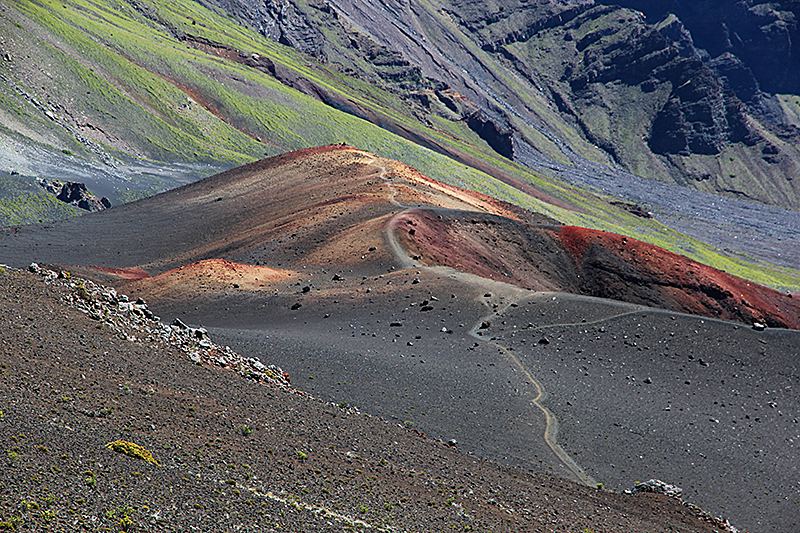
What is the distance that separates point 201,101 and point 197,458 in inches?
3337

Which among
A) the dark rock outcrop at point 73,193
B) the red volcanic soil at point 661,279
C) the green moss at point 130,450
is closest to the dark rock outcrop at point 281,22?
the dark rock outcrop at point 73,193

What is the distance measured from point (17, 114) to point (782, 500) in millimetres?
70403

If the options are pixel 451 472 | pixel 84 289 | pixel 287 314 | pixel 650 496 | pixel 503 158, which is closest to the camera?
pixel 451 472

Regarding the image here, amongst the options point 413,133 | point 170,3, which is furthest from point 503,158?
point 170,3

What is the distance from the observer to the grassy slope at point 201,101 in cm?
7444

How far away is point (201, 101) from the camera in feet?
290

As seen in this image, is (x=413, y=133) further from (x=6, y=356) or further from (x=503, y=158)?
(x=6, y=356)

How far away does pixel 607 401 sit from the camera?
73.9ft

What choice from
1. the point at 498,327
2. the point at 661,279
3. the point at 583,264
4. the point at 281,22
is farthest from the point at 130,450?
the point at 281,22

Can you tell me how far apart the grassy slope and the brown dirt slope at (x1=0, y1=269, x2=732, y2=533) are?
198 feet

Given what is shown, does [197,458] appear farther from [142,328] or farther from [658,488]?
[658,488]

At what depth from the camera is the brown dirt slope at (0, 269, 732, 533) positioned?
946 cm

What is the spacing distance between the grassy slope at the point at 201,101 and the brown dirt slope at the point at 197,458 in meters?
60.4

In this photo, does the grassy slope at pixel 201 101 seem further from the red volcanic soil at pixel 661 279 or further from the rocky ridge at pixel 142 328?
the rocky ridge at pixel 142 328
